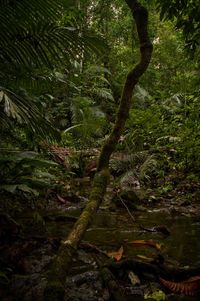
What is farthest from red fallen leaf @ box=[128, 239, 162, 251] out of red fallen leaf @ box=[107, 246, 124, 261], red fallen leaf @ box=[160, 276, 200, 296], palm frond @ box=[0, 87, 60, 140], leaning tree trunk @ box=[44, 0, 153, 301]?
palm frond @ box=[0, 87, 60, 140]

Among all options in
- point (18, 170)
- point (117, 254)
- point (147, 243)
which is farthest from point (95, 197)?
point (18, 170)

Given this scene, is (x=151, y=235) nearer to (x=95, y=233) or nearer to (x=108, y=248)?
(x=95, y=233)

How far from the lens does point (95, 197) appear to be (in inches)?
118

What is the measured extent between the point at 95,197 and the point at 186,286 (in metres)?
0.90

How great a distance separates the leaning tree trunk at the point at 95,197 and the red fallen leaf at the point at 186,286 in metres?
0.69

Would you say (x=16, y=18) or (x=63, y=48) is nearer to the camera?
(x=16, y=18)

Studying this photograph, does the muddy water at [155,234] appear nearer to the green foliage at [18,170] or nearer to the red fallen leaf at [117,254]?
the red fallen leaf at [117,254]

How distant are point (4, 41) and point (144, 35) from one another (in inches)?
48.8

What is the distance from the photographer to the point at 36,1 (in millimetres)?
3031

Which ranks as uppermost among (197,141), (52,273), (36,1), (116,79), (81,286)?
(116,79)

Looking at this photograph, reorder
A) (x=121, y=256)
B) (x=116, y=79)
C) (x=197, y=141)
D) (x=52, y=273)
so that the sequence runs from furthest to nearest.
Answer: (x=116, y=79) < (x=197, y=141) < (x=121, y=256) < (x=52, y=273)

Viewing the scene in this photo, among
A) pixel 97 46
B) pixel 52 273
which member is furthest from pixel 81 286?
pixel 97 46

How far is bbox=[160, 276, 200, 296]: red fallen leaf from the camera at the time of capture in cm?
260

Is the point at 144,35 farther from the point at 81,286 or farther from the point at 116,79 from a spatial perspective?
the point at 116,79
